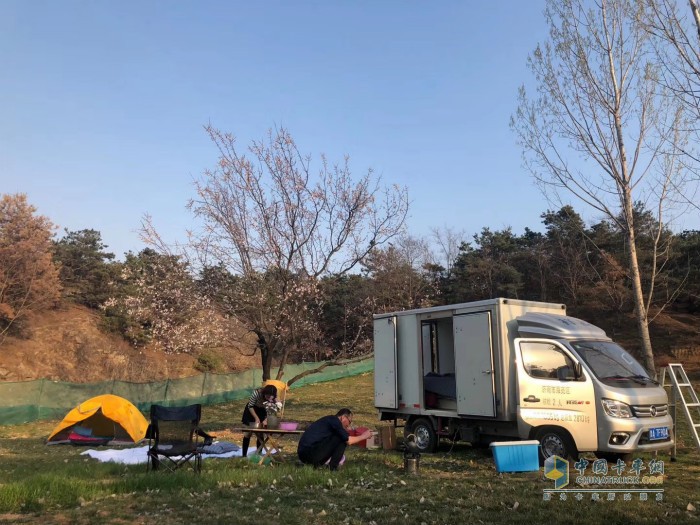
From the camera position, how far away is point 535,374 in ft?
28.6

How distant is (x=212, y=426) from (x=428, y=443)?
24.8 ft

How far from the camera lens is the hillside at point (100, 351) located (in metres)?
30.6

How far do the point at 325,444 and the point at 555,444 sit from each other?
3.48 meters

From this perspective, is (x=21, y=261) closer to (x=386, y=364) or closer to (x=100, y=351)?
(x=100, y=351)

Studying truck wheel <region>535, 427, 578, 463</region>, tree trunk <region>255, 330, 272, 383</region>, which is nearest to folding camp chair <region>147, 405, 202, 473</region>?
truck wheel <region>535, 427, 578, 463</region>

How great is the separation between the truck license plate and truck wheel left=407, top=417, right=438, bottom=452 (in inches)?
142

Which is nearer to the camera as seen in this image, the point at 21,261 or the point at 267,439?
the point at 267,439

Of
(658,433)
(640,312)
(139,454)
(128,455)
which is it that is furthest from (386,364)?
(640,312)

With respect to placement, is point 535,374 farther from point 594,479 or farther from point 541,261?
point 541,261

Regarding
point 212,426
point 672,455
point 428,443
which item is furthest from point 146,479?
point 212,426

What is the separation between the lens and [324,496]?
623 cm

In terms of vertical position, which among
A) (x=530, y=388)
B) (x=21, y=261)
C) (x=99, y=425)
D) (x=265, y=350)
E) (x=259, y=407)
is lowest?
(x=99, y=425)

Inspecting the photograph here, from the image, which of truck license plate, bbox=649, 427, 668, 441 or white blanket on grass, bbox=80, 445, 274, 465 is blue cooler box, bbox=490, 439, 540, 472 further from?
white blanket on grass, bbox=80, 445, 274, 465

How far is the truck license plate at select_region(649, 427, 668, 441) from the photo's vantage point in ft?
25.8
